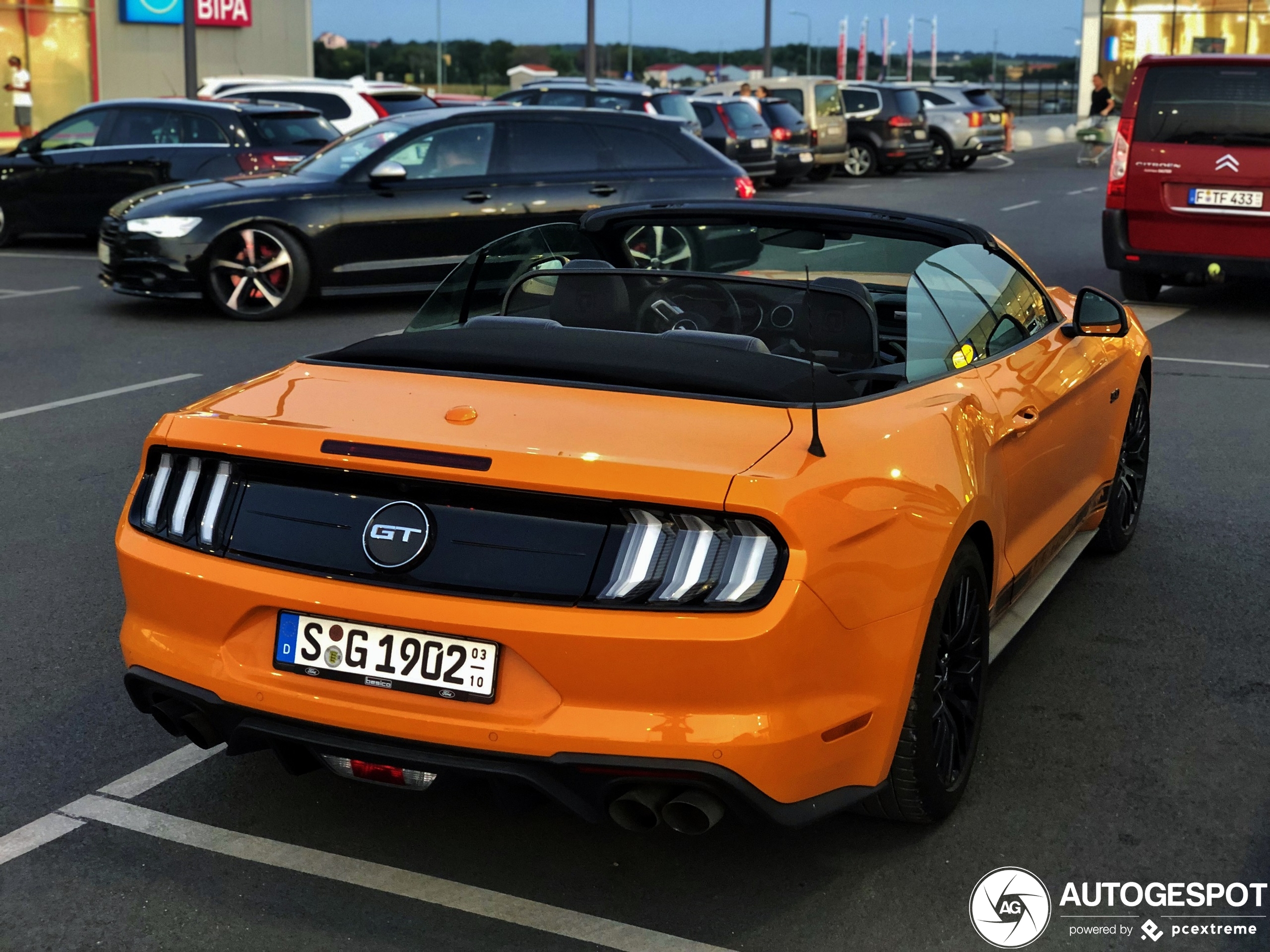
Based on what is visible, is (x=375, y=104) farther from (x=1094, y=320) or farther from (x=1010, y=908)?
(x=1010, y=908)

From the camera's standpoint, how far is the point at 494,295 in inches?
190

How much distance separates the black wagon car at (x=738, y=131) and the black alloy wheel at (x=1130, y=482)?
770 inches

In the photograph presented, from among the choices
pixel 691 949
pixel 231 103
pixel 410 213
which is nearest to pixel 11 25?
pixel 231 103

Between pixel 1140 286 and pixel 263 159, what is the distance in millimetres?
8652

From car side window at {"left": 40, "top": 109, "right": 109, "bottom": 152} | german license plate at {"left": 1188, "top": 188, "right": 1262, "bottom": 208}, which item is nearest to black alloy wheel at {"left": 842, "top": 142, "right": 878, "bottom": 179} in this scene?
car side window at {"left": 40, "top": 109, "right": 109, "bottom": 152}

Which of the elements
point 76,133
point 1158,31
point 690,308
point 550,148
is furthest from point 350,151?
point 1158,31

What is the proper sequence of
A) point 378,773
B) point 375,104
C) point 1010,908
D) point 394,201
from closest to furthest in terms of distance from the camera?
1. point 378,773
2. point 1010,908
3. point 394,201
4. point 375,104

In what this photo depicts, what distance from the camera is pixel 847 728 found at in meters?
3.11

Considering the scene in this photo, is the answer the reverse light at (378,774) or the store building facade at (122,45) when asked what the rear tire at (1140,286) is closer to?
the reverse light at (378,774)

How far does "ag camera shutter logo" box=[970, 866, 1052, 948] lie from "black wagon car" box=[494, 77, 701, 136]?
67.1 ft

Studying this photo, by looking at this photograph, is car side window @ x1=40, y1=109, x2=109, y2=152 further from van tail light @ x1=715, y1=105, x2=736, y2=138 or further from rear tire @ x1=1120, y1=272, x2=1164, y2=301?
van tail light @ x1=715, y1=105, x2=736, y2=138

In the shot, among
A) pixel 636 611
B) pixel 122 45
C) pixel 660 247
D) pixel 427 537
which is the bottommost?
Answer: pixel 636 611

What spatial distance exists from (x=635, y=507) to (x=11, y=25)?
36.3 meters

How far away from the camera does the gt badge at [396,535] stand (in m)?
3.08
